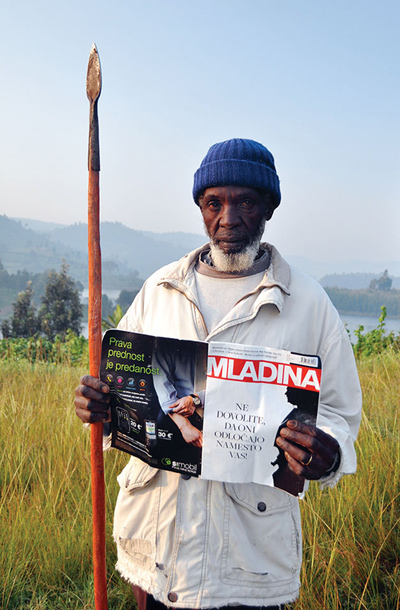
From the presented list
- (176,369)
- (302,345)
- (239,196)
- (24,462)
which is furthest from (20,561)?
(239,196)

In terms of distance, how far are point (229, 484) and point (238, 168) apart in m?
1.20

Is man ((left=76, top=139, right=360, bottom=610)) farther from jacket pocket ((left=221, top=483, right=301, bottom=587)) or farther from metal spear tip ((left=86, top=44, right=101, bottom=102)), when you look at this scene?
metal spear tip ((left=86, top=44, right=101, bottom=102))

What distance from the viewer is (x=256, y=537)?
1762 mm

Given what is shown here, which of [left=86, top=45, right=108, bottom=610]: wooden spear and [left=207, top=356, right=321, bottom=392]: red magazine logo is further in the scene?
[left=86, top=45, right=108, bottom=610]: wooden spear

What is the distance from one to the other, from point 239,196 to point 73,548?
2.11 m

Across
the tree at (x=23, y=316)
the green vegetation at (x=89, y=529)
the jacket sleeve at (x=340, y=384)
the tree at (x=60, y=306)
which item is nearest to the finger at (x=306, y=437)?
the jacket sleeve at (x=340, y=384)

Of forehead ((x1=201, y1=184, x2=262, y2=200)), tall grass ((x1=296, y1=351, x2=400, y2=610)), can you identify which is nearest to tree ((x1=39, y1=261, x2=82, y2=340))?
tall grass ((x1=296, y1=351, x2=400, y2=610))

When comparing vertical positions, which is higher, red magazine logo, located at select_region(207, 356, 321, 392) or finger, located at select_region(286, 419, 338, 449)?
red magazine logo, located at select_region(207, 356, 321, 392)

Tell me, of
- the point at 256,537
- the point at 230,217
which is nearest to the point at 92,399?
the point at 256,537

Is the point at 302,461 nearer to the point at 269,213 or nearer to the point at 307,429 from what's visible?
the point at 307,429

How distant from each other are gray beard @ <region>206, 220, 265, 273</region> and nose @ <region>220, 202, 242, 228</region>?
97mm

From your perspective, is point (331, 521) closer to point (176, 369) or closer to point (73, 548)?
point (73, 548)

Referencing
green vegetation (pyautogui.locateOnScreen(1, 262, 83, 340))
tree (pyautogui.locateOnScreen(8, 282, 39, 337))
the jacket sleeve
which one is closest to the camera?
the jacket sleeve

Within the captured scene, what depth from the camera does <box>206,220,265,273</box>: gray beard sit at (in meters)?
1.99
